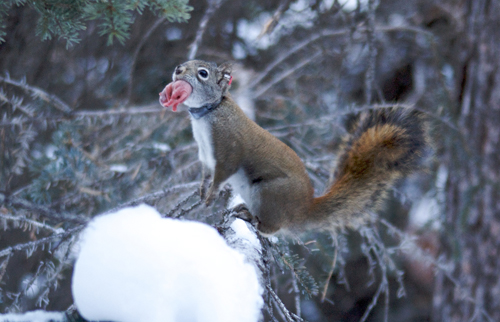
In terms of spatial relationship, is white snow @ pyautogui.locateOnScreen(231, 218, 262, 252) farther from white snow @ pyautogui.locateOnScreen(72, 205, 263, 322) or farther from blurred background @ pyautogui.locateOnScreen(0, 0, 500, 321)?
white snow @ pyautogui.locateOnScreen(72, 205, 263, 322)

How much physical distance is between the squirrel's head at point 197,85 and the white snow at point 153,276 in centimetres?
32

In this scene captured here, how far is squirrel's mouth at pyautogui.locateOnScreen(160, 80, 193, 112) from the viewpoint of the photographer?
726 millimetres

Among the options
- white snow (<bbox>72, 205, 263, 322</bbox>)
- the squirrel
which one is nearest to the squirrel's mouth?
the squirrel

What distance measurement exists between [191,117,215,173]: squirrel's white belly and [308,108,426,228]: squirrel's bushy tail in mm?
359

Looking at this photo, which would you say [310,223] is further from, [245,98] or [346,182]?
[245,98]

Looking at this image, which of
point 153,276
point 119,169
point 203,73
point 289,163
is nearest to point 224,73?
point 203,73

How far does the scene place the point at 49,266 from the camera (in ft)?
2.21

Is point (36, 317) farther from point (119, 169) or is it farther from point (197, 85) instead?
point (119, 169)

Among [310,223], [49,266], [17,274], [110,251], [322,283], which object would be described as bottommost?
[17,274]

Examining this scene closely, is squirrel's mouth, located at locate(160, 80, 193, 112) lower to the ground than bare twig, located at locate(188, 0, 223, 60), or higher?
higher

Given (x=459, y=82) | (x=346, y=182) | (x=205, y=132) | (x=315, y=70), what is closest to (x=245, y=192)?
(x=205, y=132)

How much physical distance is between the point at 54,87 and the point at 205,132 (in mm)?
1195

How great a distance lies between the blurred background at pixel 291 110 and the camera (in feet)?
3.83

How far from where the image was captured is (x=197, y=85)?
868 mm
